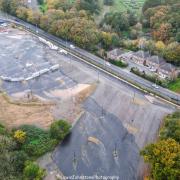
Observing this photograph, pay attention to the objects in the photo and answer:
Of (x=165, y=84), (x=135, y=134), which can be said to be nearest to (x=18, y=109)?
(x=135, y=134)

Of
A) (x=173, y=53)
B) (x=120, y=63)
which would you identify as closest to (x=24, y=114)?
(x=120, y=63)

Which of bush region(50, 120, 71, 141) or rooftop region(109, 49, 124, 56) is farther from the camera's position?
rooftop region(109, 49, 124, 56)

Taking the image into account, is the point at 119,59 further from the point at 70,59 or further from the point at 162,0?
the point at 162,0

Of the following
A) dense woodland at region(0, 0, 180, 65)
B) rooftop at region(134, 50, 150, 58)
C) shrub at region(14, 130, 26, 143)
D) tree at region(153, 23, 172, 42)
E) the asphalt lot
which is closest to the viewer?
the asphalt lot

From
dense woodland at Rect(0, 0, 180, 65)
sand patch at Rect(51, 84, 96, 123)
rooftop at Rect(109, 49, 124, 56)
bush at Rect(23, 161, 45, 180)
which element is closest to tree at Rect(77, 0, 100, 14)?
dense woodland at Rect(0, 0, 180, 65)

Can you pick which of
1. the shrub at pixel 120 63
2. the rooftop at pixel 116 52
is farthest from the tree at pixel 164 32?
the shrub at pixel 120 63

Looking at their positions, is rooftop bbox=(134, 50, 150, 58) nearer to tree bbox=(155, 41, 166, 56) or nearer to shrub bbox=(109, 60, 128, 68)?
tree bbox=(155, 41, 166, 56)
